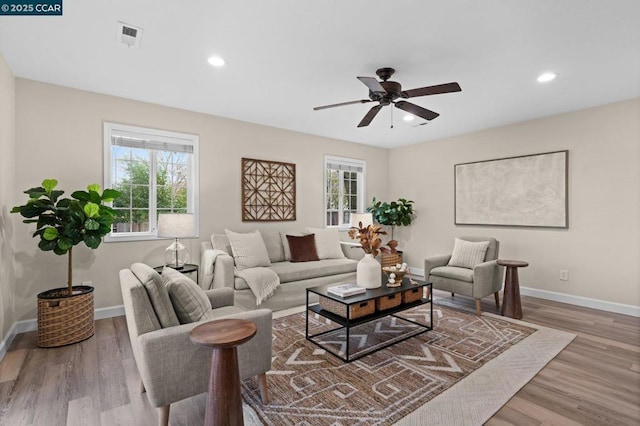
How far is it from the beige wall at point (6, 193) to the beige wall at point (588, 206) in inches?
232

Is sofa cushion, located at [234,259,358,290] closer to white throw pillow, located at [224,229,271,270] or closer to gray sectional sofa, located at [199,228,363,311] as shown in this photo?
gray sectional sofa, located at [199,228,363,311]

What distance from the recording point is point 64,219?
116 inches

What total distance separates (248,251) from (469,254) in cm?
292

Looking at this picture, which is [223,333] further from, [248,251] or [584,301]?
[584,301]

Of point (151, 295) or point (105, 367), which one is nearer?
point (151, 295)

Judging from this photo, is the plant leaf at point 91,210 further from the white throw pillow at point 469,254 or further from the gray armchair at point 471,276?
the white throw pillow at point 469,254

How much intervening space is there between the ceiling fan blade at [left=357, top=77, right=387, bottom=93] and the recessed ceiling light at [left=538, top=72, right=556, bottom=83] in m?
1.69

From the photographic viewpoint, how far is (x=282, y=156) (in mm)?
5164

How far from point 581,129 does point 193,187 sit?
5219mm

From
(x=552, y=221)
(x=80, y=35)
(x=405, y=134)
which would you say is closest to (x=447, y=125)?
(x=405, y=134)

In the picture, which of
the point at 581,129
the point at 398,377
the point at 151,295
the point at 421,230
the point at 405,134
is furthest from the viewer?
the point at 421,230

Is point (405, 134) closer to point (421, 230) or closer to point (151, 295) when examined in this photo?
point (421, 230)

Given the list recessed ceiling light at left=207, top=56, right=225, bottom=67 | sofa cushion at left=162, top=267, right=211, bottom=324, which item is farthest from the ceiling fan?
sofa cushion at left=162, top=267, right=211, bottom=324

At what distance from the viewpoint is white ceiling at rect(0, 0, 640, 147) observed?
2.16 metres
